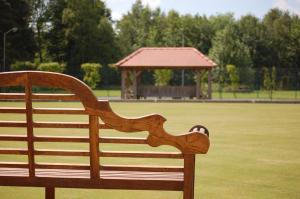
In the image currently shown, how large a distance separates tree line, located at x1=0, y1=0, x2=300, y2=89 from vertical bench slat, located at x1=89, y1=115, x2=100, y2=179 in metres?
53.0

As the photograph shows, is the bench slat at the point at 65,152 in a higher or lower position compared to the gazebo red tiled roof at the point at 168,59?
lower

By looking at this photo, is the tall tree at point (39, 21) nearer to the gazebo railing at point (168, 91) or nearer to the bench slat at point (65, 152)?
the gazebo railing at point (168, 91)

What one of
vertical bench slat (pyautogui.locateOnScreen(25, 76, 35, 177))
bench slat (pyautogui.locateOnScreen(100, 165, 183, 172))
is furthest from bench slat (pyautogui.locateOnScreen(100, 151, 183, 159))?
vertical bench slat (pyautogui.locateOnScreen(25, 76, 35, 177))

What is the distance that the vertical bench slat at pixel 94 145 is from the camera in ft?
12.3

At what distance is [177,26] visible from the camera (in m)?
83.8

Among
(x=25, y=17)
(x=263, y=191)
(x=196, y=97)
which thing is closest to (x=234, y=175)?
(x=263, y=191)

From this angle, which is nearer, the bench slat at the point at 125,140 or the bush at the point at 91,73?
the bench slat at the point at 125,140

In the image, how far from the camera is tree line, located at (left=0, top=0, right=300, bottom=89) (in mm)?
59219

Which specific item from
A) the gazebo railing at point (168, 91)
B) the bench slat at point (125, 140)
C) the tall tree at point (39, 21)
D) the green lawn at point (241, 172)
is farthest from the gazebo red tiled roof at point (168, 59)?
the bench slat at point (125, 140)

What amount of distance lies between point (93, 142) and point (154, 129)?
51 centimetres

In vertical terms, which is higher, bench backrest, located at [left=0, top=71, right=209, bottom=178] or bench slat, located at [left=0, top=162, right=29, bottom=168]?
bench backrest, located at [left=0, top=71, right=209, bottom=178]

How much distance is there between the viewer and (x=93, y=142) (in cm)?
384

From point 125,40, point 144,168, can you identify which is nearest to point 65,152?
point 144,168

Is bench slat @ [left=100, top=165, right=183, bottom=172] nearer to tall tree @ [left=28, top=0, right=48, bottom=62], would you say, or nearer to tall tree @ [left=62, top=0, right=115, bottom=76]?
tall tree @ [left=62, top=0, right=115, bottom=76]
